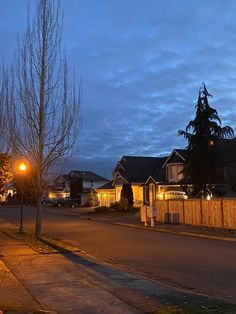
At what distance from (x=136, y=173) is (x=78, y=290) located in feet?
169

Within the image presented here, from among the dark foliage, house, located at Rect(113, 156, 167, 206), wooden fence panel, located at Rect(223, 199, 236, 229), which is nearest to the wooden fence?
wooden fence panel, located at Rect(223, 199, 236, 229)

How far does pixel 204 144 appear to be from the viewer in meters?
36.1

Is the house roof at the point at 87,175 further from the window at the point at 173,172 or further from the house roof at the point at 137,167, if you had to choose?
the window at the point at 173,172

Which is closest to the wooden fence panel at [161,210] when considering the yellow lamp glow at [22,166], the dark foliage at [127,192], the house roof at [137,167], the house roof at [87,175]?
the yellow lamp glow at [22,166]

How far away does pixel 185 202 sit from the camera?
32.6 metres

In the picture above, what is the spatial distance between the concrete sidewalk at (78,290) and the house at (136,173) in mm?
42902

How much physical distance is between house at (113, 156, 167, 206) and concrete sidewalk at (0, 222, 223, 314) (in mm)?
42902

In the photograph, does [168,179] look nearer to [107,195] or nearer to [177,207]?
[107,195]

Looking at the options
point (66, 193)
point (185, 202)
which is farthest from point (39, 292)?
point (66, 193)

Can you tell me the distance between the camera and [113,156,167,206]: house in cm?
5863

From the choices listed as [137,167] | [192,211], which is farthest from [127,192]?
[192,211]

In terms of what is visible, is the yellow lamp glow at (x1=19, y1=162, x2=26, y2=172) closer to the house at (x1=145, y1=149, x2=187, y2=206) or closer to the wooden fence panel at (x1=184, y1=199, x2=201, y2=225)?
the wooden fence panel at (x1=184, y1=199, x2=201, y2=225)

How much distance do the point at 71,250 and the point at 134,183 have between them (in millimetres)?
42097

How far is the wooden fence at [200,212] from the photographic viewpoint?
2743 cm
